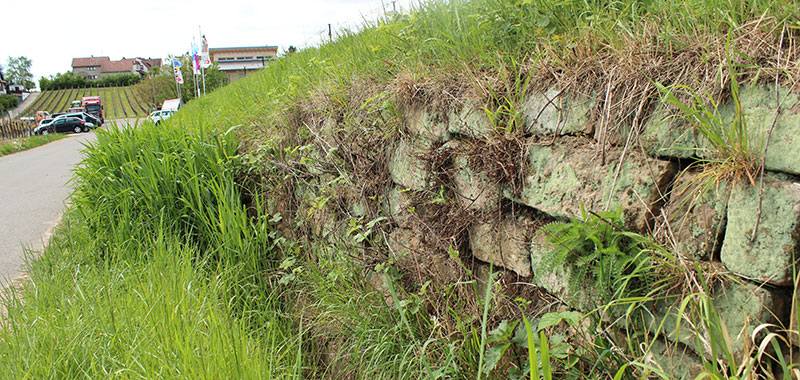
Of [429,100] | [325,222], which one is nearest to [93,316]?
[325,222]

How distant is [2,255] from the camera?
16.7 ft

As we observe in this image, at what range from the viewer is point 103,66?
117750mm

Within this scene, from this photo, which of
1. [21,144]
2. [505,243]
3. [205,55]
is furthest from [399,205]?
[21,144]

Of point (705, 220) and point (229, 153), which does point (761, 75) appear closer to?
point (705, 220)

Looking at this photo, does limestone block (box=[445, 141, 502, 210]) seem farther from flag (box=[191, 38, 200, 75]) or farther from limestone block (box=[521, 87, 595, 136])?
flag (box=[191, 38, 200, 75])

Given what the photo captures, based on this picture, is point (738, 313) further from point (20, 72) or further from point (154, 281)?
point (20, 72)

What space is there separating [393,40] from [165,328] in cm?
259

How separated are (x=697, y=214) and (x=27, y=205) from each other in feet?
29.5

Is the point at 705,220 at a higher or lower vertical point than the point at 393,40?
lower

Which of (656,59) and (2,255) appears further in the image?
(2,255)

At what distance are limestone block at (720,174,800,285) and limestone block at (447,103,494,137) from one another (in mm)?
1164

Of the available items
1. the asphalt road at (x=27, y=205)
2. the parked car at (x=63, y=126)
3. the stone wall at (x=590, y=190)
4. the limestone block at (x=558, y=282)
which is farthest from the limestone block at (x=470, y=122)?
the parked car at (x=63, y=126)

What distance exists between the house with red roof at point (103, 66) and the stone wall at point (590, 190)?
13027 centimetres

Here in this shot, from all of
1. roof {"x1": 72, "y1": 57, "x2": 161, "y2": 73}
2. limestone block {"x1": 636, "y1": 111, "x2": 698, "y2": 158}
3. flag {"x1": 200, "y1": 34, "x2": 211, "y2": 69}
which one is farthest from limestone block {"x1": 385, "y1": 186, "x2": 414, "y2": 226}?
roof {"x1": 72, "y1": 57, "x2": 161, "y2": 73}
